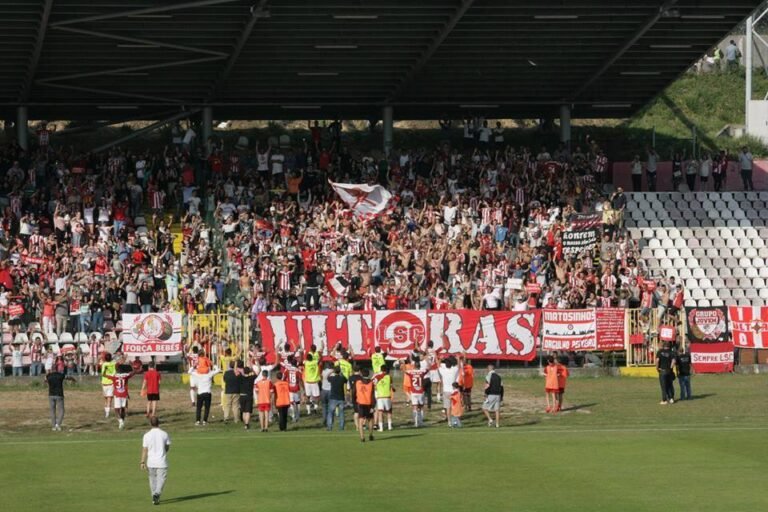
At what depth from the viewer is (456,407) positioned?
3950 centimetres

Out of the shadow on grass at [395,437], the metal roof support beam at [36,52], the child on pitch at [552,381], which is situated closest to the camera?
the shadow on grass at [395,437]

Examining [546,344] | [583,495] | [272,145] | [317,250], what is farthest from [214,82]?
[583,495]

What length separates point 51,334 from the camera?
46.2m

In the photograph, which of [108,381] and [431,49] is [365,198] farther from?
[108,381]

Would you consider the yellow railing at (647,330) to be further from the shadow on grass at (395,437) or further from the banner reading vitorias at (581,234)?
the shadow on grass at (395,437)

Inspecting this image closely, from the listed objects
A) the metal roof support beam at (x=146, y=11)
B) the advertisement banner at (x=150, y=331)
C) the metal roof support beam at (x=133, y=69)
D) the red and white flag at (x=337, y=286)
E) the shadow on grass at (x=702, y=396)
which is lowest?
the shadow on grass at (x=702, y=396)

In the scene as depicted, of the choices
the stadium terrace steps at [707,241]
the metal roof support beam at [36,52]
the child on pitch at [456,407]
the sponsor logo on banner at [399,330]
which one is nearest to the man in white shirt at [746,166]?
the stadium terrace steps at [707,241]

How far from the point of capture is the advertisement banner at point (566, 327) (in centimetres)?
4838

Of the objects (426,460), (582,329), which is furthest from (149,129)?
(426,460)

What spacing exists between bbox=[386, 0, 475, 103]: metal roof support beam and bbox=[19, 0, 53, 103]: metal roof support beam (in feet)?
44.6

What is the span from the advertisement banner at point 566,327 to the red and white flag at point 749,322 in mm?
4878

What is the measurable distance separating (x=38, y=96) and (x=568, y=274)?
2192cm

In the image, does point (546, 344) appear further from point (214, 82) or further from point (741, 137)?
point (741, 137)

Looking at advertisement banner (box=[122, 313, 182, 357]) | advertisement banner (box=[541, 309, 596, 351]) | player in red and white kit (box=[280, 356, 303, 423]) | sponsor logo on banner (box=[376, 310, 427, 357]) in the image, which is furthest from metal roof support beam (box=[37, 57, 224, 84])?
player in red and white kit (box=[280, 356, 303, 423])
